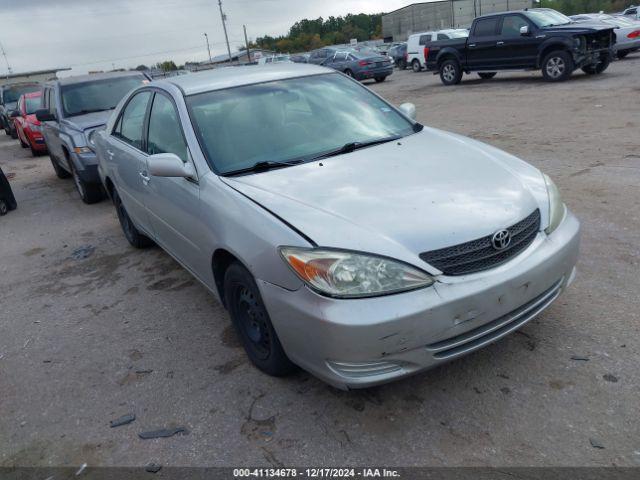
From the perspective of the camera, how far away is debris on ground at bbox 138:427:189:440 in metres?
2.74

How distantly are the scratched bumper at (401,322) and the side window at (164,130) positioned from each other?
1470mm

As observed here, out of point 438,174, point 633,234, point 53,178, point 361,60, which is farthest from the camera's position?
point 361,60

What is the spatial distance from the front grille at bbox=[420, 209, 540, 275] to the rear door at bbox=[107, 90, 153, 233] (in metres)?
2.67

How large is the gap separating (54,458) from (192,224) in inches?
58.6

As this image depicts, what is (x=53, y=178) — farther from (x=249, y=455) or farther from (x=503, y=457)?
(x=503, y=457)

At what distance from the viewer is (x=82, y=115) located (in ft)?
26.9

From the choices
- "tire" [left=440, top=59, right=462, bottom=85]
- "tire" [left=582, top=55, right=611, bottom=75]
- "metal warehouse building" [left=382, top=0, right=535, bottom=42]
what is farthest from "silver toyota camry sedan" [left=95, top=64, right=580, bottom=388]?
"metal warehouse building" [left=382, top=0, right=535, bottom=42]

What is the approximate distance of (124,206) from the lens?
5.34m

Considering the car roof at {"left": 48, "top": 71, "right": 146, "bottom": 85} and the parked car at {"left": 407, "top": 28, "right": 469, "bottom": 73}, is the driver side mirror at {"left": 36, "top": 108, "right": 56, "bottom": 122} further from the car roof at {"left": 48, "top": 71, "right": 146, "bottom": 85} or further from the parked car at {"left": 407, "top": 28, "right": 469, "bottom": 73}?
the parked car at {"left": 407, "top": 28, "right": 469, "bottom": 73}

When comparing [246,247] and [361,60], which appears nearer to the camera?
[246,247]

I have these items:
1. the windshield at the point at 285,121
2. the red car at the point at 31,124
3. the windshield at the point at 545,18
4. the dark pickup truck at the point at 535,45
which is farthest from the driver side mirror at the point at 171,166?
the windshield at the point at 545,18

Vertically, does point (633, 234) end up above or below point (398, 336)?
below

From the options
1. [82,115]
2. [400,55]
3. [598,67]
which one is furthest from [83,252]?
[400,55]

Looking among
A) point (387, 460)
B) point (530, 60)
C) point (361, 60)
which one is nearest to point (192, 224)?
point (387, 460)
